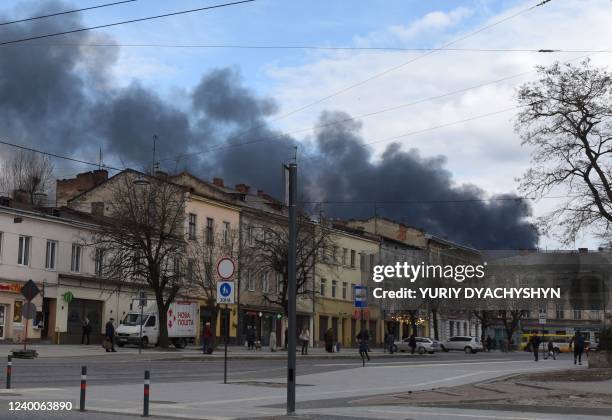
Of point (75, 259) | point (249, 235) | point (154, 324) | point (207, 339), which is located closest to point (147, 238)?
point (154, 324)

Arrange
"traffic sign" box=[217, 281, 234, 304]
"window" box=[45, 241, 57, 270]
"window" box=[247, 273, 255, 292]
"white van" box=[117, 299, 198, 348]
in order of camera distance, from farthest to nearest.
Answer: "window" box=[247, 273, 255, 292] < "window" box=[45, 241, 57, 270] < "white van" box=[117, 299, 198, 348] < "traffic sign" box=[217, 281, 234, 304]

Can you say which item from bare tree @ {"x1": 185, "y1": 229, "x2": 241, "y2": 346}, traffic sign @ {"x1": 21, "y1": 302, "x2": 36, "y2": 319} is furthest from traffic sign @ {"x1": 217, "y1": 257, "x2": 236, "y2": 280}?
bare tree @ {"x1": 185, "y1": 229, "x2": 241, "y2": 346}

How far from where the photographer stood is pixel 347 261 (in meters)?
87.1

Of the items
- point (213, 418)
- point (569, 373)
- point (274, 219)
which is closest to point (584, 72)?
point (569, 373)

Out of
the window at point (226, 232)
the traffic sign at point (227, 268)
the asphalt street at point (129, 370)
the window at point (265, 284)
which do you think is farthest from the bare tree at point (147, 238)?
the traffic sign at point (227, 268)

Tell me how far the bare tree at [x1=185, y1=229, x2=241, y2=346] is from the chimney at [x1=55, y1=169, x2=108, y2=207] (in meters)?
10.9

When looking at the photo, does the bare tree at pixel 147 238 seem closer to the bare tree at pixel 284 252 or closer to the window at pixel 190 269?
the window at pixel 190 269

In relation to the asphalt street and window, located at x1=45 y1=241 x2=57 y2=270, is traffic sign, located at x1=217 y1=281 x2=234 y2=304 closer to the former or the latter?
the asphalt street

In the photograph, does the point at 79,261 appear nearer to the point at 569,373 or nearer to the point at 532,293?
the point at 569,373

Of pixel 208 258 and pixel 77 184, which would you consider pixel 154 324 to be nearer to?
pixel 208 258

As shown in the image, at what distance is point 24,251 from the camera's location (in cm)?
5291

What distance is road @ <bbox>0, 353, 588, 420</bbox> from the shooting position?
1733cm

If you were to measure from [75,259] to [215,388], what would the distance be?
35.5 metres

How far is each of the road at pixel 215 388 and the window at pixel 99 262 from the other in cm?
1481
